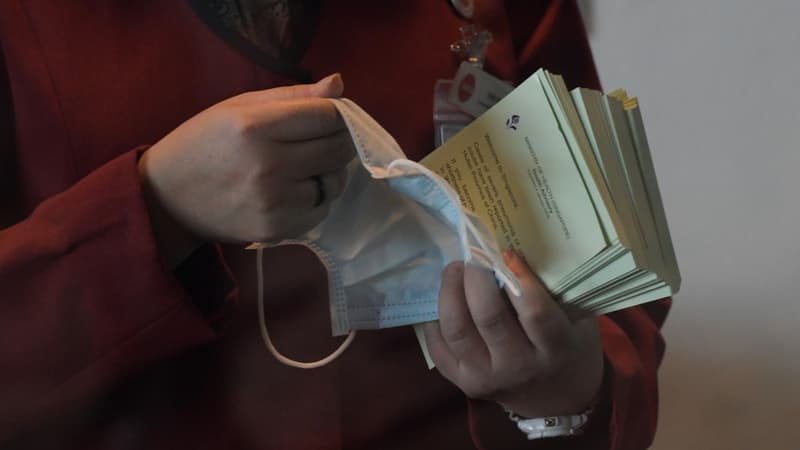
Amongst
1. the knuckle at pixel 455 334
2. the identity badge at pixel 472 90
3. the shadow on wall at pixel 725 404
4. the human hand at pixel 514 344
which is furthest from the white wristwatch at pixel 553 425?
the shadow on wall at pixel 725 404

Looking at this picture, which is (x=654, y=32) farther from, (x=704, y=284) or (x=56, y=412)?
(x=56, y=412)

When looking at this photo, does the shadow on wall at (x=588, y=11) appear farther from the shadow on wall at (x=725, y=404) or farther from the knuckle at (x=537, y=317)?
the knuckle at (x=537, y=317)

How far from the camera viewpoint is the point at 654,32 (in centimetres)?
92

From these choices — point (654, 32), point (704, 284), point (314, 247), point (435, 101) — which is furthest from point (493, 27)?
point (704, 284)

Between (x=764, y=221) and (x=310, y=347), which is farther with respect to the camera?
(x=764, y=221)

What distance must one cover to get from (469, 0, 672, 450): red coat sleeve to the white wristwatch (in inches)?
0.9

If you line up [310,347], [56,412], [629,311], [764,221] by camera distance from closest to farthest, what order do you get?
[56,412], [310,347], [629,311], [764,221]

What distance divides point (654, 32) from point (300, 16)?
1.92 feet

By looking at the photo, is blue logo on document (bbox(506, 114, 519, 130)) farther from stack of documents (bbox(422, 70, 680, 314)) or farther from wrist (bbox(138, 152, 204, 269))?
wrist (bbox(138, 152, 204, 269))

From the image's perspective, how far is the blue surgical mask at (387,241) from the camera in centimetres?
40

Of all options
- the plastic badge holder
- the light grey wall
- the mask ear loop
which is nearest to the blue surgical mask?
the mask ear loop

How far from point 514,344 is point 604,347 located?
176 millimetres

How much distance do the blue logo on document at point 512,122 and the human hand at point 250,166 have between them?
0.10m

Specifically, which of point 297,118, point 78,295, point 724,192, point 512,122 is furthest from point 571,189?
point 724,192
